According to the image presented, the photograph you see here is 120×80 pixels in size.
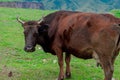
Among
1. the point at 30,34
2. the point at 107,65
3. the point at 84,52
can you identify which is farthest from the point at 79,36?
the point at 30,34

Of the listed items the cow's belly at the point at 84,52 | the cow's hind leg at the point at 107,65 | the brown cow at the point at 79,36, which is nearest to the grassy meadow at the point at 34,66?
the brown cow at the point at 79,36

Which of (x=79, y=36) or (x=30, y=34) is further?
(x=30, y=34)

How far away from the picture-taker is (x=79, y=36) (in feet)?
→ 34.3

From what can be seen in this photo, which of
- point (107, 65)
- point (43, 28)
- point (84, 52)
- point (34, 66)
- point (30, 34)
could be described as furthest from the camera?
point (34, 66)

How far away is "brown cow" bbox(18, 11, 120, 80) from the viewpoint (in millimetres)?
9922

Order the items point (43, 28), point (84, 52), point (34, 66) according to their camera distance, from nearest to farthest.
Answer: point (84, 52) < point (43, 28) < point (34, 66)

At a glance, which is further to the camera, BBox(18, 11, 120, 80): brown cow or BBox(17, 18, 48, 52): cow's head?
BBox(17, 18, 48, 52): cow's head

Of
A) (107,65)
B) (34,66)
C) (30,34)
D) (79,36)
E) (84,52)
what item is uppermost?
(79,36)

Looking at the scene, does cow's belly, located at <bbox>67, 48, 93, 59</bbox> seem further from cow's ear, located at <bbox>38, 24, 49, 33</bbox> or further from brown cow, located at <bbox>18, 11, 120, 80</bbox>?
cow's ear, located at <bbox>38, 24, 49, 33</bbox>

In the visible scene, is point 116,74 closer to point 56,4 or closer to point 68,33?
point 68,33

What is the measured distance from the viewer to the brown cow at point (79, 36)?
32.6 feet

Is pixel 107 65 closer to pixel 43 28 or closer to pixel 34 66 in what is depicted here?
pixel 43 28

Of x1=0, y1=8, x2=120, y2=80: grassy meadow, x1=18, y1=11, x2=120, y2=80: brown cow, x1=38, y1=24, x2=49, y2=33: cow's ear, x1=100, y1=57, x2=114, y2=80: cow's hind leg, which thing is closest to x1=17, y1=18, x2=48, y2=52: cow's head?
x1=18, y1=11, x2=120, y2=80: brown cow

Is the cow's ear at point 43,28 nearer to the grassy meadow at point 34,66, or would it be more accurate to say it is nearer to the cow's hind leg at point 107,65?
the grassy meadow at point 34,66
